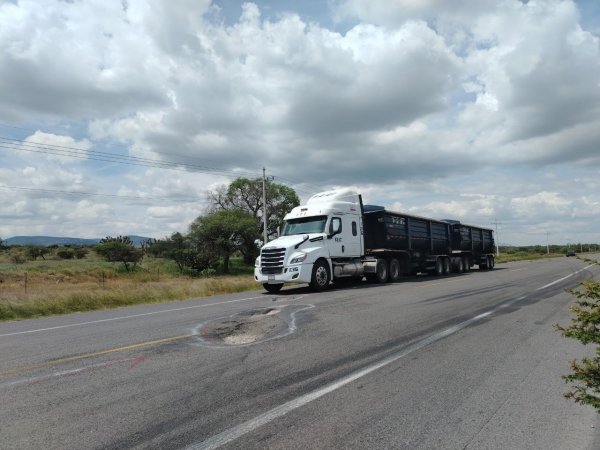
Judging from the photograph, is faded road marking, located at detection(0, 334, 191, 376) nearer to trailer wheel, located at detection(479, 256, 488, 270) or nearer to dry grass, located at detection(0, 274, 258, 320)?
dry grass, located at detection(0, 274, 258, 320)

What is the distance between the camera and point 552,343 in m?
7.51

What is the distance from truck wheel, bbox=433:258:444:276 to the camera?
25950 millimetres

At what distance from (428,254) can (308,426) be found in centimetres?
2230

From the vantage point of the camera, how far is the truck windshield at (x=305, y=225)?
18.2 metres

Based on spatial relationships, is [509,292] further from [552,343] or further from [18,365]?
[18,365]

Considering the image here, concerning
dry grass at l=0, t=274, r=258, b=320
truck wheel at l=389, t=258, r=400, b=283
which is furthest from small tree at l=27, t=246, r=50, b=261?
truck wheel at l=389, t=258, r=400, b=283

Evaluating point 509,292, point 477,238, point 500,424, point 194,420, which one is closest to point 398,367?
point 500,424

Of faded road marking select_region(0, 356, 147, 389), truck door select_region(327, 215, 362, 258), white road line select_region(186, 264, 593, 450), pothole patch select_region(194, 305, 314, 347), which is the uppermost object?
truck door select_region(327, 215, 362, 258)

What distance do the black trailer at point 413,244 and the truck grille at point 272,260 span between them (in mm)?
4833

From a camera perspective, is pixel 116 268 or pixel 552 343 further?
pixel 116 268

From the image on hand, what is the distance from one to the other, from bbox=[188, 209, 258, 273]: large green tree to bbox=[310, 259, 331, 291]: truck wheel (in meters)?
35.6

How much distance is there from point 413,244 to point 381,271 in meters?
3.74

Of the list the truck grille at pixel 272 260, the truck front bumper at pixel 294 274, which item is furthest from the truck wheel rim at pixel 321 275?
the truck grille at pixel 272 260

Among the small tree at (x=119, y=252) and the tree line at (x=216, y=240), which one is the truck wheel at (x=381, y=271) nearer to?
the tree line at (x=216, y=240)
